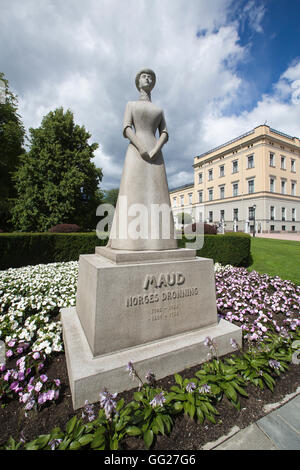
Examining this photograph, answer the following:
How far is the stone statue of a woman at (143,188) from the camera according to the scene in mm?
2865

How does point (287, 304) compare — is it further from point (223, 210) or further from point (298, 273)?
point (223, 210)

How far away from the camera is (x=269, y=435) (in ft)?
5.39

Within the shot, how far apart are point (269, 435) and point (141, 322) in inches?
57.9

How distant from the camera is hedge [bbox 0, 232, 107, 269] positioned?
315 inches

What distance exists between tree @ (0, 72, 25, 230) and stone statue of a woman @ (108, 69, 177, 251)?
61.4 ft

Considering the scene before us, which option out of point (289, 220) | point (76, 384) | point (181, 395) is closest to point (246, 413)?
point (181, 395)

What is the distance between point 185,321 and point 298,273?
23.5 ft

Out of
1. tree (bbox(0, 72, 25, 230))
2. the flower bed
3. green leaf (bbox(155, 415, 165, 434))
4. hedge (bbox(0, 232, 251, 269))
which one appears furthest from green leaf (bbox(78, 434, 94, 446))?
tree (bbox(0, 72, 25, 230))

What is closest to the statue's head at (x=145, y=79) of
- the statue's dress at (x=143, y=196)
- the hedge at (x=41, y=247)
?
the statue's dress at (x=143, y=196)

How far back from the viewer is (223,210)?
41.4 m

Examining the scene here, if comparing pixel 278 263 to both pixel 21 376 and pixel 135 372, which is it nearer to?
pixel 135 372

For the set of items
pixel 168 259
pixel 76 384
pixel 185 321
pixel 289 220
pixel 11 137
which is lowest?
pixel 76 384

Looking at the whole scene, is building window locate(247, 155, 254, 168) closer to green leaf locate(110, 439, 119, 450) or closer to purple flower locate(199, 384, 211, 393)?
purple flower locate(199, 384, 211, 393)

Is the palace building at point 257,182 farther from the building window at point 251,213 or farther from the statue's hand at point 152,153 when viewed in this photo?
the statue's hand at point 152,153
